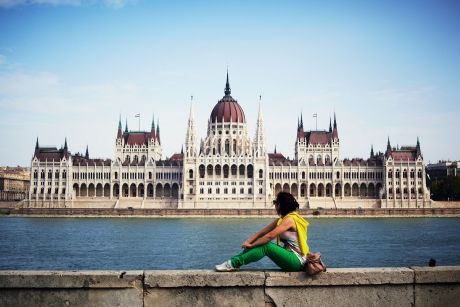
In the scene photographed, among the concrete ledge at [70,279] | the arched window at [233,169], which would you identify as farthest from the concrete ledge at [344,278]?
the arched window at [233,169]

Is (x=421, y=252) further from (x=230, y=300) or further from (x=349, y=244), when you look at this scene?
(x=230, y=300)

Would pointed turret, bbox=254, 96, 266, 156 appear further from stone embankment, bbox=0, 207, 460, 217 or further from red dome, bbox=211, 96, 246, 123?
stone embankment, bbox=0, 207, 460, 217

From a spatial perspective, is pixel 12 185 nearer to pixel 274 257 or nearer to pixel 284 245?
pixel 284 245

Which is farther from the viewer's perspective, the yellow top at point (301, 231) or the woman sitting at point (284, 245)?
the yellow top at point (301, 231)

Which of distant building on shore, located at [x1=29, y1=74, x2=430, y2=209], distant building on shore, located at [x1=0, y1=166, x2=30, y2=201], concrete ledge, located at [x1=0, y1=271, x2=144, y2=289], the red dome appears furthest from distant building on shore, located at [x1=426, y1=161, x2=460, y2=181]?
concrete ledge, located at [x1=0, y1=271, x2=144, y2=289]

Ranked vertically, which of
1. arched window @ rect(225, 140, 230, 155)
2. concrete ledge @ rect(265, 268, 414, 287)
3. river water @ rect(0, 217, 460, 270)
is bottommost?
river water @ rect(0, 217, 460, 270)

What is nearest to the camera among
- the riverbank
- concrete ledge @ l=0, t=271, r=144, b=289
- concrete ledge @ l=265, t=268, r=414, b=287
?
concrete ledge @ l=0, t=271, r=144, b=289

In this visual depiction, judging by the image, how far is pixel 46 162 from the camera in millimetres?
113500

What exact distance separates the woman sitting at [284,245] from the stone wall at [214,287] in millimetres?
183

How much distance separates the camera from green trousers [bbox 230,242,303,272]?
7.62 meters

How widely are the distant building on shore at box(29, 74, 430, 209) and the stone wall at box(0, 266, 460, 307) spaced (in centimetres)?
9659

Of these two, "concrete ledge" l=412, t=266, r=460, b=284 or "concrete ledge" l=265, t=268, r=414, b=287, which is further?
"concrete ledge" l=412, t=266, r=460, b=284

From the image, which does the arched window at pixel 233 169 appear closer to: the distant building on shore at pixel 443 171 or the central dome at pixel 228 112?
the central dome at pixel 228 112

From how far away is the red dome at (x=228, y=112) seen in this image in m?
117
